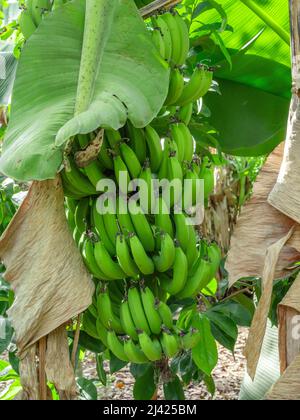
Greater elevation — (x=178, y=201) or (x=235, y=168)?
(x=178, y=201)

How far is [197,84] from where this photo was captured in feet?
3.53

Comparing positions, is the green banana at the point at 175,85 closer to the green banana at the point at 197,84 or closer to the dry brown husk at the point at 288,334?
the green banana at the point at 197,84

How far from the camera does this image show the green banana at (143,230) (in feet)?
3.27

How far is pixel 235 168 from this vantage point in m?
3.50

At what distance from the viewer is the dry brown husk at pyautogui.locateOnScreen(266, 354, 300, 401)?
91 cm

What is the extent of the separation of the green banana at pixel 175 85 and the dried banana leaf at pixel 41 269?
0.76ft

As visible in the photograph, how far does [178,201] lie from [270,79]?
2.58 feet

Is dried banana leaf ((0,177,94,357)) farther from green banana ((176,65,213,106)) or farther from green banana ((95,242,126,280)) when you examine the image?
green banana ((176,65,213,106))

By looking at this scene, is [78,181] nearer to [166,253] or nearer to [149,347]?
[166,253]

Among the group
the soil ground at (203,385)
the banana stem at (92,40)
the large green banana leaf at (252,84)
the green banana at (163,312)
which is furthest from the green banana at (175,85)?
the soil ground at (203,385)

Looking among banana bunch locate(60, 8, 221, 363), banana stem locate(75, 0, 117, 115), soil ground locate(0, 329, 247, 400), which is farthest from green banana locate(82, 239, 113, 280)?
soil ground locate(0, 329, 247, 400)
